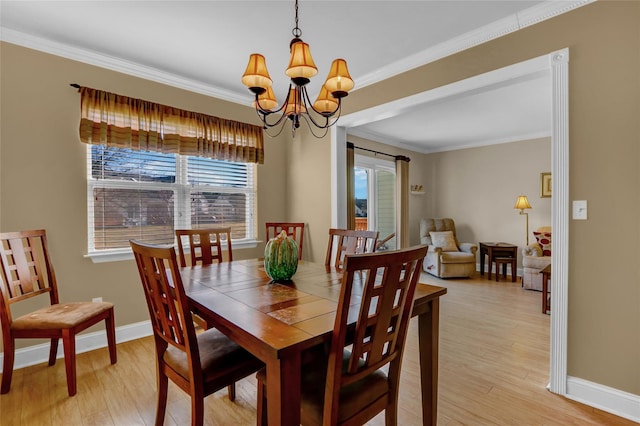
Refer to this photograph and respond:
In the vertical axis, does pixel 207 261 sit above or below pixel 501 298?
above

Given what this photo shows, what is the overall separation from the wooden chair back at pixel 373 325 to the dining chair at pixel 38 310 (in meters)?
1.87

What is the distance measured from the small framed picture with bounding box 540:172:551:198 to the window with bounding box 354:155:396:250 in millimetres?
2445

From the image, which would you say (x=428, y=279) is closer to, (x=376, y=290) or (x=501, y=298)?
(x=501, y=298)

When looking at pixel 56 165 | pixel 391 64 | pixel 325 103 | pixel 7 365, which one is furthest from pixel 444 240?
pixel 7 365

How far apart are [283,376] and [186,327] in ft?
1.66

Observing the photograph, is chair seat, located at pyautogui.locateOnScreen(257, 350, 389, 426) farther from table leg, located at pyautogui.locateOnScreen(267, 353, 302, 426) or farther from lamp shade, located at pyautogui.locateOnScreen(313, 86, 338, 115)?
lamp shade, located at pyautogui.locateOnScreen(313, 86, 338, 115)

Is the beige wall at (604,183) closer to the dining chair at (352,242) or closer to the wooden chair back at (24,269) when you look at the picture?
the dining chair at (352,242)

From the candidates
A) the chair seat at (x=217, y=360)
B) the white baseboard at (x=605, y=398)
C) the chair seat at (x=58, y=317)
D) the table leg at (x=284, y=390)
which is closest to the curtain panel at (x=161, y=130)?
the chair seat at (x=58, y=317)

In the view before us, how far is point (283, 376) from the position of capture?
1000 millimetres

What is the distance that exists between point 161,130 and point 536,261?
5.18 metres

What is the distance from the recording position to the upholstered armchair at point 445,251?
522 cm

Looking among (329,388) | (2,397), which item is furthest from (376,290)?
(2,397)

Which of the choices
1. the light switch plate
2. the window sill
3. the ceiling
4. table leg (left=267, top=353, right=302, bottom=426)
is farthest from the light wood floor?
the ceiling

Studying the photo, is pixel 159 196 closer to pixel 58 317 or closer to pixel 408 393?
pixel 58 317
